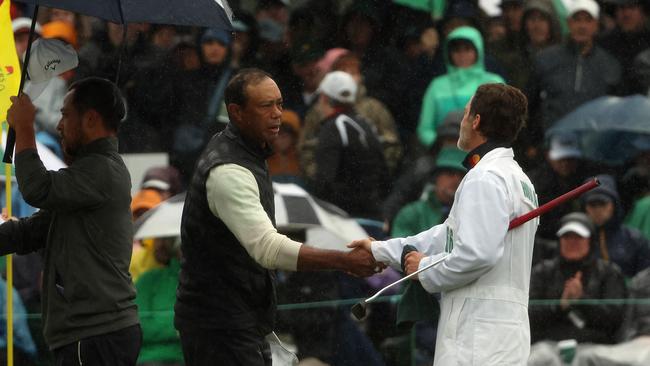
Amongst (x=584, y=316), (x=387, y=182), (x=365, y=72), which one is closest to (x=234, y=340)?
(x=584, y=316)

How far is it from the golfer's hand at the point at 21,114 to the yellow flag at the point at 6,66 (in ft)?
3.04

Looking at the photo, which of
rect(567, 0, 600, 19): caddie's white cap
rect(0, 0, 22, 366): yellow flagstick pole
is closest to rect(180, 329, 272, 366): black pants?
rect(0, 0, 22, 366): yellow flagstick pole

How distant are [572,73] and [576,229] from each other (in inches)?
62.9

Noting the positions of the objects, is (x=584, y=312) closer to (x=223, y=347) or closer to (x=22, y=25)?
(x=223, y=347)

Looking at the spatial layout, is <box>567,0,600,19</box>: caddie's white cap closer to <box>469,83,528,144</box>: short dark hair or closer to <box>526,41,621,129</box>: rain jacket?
<box>526,41,621,129</box>: rain jacket

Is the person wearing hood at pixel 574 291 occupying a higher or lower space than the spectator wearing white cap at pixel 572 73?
lower

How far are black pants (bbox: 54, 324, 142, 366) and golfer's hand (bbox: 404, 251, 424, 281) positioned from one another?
1.17 meters

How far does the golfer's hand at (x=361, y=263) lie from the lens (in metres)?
6.87

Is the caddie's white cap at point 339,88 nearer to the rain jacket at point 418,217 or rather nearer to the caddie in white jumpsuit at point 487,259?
the rain jacket at point 418,217

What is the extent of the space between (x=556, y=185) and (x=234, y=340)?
220 inches

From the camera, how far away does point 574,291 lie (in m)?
10.8

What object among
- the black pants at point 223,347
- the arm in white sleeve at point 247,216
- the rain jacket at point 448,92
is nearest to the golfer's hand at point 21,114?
A: the arm in white sleeve at point 247,216

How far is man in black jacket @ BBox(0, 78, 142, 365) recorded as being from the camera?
22.1 feet

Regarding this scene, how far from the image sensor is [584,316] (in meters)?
10.5
